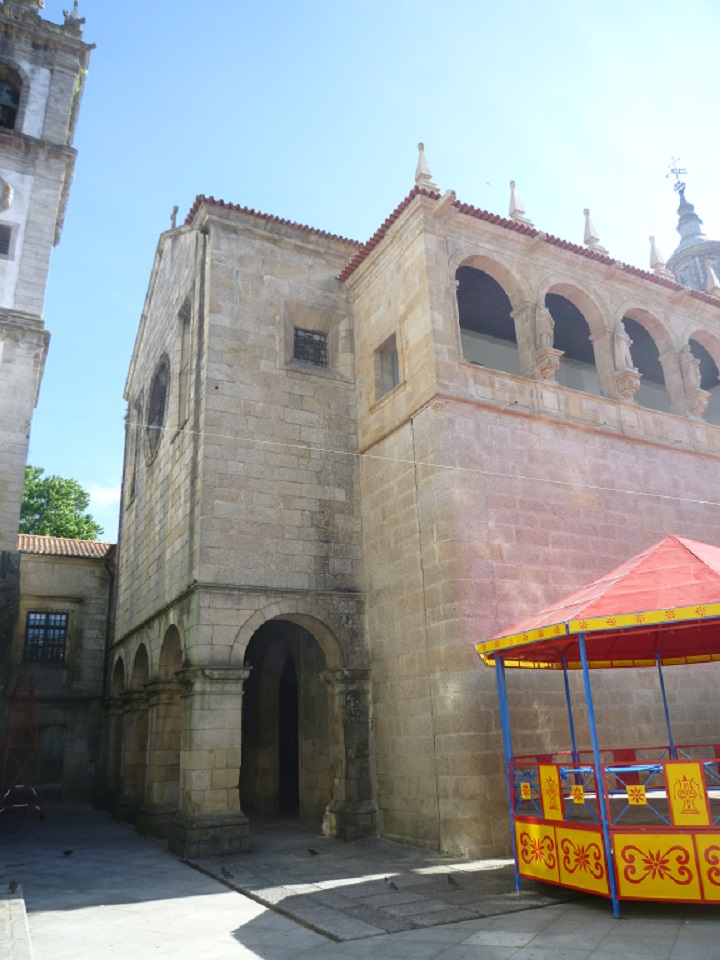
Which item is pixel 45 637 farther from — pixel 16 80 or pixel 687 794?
pixel 687 794

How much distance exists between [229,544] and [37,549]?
12.7 m

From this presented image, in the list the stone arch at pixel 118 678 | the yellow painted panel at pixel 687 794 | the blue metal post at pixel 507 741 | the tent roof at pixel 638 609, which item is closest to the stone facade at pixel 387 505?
the blue metal post at pixel 507 741

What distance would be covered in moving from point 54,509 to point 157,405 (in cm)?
1643

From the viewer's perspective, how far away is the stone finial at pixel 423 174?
1211 cm

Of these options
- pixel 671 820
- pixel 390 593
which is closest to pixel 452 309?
pixel 390 593

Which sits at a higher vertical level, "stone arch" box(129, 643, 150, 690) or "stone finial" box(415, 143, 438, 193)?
"stone finial" box(415, 143, 438, 193)

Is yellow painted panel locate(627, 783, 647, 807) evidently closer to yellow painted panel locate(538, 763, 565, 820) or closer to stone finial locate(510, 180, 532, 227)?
yellow painted panel locate(538, 763, 565, 820)

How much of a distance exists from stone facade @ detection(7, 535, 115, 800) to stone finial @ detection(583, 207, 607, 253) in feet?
51.9

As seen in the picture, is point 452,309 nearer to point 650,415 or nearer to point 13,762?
point 650,415

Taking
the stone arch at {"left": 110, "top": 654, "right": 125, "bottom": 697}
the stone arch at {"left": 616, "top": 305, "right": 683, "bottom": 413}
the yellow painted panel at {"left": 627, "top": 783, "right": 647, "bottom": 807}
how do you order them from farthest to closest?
the stone arch at {"left": 110, "top": 654, "right": 125, "bottom": 697}
the stone arch at {"left": 616, "top": 305, "right": 683, "bottom": 413}
the yellow painted panel at {"left": 627, "top": 783, "right": 647, "bottom": 807}

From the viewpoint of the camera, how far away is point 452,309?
11344 mm

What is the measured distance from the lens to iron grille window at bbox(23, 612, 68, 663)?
67.4 feet

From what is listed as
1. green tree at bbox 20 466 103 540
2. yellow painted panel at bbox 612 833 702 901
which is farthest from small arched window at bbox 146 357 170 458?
green tree at bbox 20 466 103 540

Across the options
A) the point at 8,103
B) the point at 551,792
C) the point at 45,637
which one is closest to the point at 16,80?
the point at 8,103
